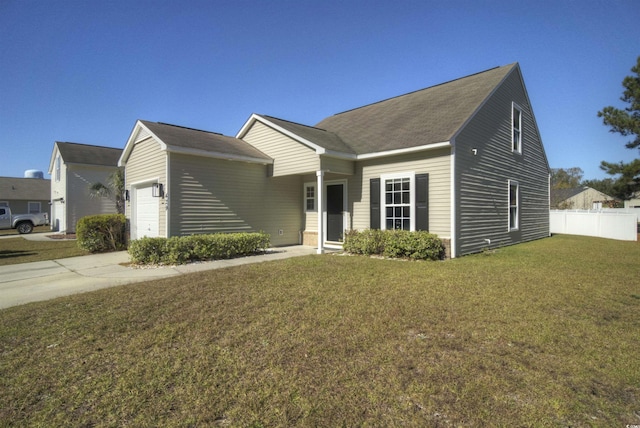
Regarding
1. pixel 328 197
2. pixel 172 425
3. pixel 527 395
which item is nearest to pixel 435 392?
pixel 527 395

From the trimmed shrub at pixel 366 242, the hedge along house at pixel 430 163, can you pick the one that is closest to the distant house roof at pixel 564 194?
the hedge along house at pixel 430 163

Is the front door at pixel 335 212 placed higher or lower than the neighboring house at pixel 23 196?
lower

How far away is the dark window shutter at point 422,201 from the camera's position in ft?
30.5

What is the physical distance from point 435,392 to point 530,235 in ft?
46.6

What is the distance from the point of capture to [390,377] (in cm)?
284

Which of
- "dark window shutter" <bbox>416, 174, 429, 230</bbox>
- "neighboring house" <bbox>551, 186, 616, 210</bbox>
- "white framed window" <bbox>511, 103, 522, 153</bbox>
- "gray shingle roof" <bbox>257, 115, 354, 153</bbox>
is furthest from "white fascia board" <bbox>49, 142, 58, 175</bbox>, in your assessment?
"neighboring house" <bbox>551, 186, 616, 210</bbox>

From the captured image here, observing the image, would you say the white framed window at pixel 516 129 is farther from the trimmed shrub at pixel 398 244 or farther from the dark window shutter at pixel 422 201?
the trimmed shrub at pixel 398 244

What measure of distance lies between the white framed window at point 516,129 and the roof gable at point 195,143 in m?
9.62

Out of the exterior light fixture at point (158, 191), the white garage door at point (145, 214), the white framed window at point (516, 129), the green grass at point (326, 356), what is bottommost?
the green grass at point (326, 356)

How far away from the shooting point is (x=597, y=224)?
1781 centimetres

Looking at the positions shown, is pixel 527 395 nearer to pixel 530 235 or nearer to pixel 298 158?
pixel 298 158

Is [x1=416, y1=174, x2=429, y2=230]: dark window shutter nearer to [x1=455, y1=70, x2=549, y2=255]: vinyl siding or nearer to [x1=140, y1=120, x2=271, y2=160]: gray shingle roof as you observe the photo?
[x1=455, y1=70, x2=549, y2=255]: vinyl siding

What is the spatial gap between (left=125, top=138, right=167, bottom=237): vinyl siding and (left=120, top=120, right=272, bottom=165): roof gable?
0.38 m

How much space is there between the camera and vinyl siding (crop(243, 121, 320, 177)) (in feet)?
34.4
